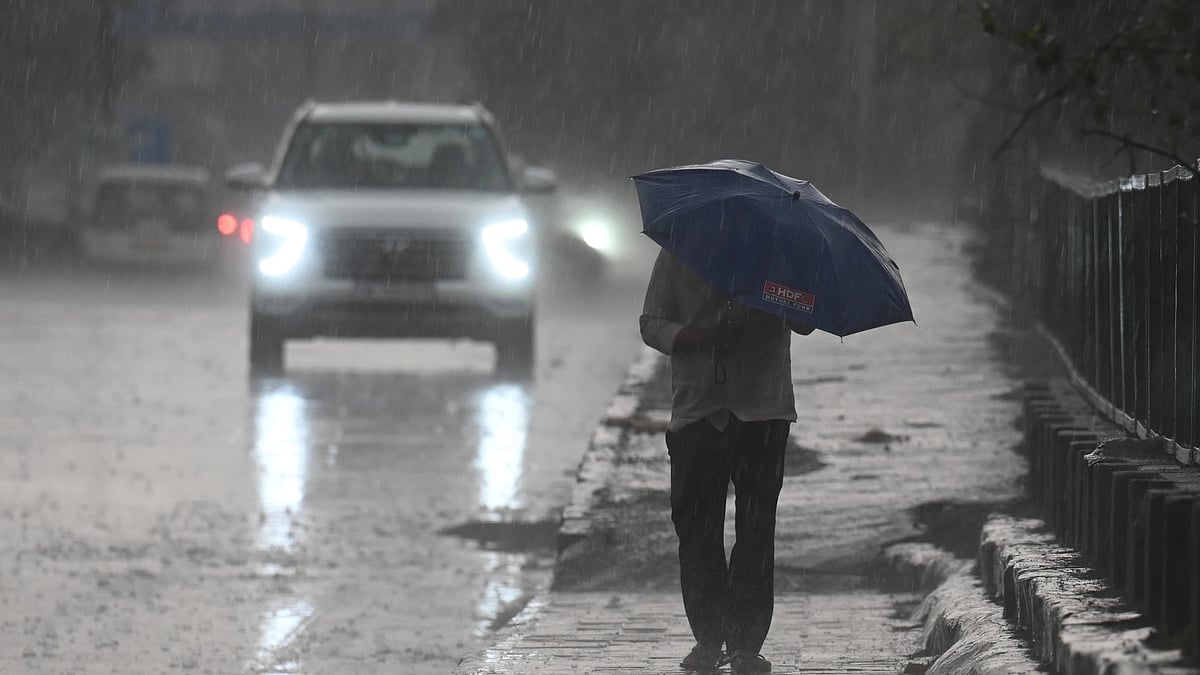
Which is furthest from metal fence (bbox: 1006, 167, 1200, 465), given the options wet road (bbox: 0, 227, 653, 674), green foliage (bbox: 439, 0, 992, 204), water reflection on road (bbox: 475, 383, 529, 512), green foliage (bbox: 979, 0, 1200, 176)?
green foliage (bbox: 439, 0, 992, 204)

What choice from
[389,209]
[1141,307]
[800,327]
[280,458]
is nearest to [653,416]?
[280,458]

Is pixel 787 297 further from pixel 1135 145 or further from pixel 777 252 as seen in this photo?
pixel 1135 145

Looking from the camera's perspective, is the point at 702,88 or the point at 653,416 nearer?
the point at 653,416

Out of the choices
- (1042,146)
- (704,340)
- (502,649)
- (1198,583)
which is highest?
(1042,146)

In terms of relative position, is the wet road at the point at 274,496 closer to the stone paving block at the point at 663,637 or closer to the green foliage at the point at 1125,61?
the stone paving block at the point at 663,637

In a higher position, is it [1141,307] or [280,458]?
[1141,307]

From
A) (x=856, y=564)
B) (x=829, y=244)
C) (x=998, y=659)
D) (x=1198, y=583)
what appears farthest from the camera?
(x=856, y=564)

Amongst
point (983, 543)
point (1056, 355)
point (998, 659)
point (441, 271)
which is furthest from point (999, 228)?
point (998, 659)

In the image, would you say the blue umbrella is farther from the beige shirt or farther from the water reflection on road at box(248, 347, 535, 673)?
the water reflection on road at box(248, 347, 535, 673)

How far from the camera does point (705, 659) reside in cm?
636

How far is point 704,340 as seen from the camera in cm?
615

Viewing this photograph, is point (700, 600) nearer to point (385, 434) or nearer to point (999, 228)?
point (385, 434)

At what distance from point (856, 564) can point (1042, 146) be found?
8.25m

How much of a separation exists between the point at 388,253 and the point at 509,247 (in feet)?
3.06
